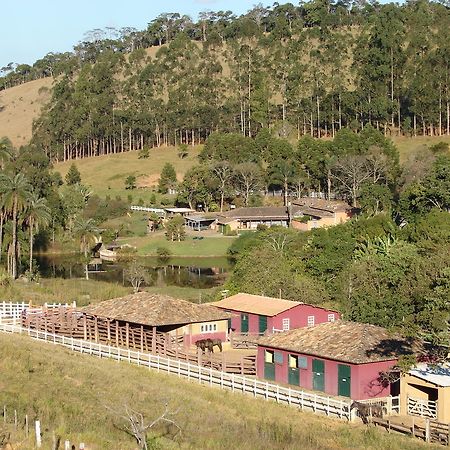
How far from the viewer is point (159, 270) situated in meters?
95.0

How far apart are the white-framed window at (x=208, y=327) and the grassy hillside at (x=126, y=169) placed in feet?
290

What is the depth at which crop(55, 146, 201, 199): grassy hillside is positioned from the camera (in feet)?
462

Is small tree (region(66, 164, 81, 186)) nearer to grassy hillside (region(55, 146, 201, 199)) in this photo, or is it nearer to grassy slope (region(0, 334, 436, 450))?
grassy hillside (region(55, 146, 201, 199))

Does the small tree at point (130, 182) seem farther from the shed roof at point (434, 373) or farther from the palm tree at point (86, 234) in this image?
the shed roof at point (434, 373)

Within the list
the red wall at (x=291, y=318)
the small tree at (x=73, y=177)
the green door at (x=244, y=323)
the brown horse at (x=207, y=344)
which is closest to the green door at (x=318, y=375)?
the brown horse at (x=207, y=344)

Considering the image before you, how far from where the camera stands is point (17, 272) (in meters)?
83.9

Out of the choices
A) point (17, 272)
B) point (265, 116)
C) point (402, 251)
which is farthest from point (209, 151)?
point (402, 251)

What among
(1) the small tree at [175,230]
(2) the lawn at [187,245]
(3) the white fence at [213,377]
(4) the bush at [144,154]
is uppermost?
(4) the bush at [144,154]

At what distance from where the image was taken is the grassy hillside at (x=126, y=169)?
462ft

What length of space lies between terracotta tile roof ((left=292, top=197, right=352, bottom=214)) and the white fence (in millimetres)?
71494

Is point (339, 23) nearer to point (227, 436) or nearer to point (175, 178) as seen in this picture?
point (175, 178)

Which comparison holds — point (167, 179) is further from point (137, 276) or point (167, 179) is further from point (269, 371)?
point (269, 371)

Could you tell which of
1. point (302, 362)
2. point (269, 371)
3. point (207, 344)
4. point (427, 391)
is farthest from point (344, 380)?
point (207, 344)

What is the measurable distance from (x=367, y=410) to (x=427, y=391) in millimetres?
3105
